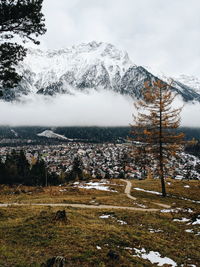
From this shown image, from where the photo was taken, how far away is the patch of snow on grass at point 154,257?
9.81 metres

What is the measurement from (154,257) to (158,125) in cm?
2302

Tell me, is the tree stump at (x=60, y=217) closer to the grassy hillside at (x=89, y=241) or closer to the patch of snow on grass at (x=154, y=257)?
the grassy hillside at (x=89, y=241)

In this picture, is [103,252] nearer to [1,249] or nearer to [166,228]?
[1,249]

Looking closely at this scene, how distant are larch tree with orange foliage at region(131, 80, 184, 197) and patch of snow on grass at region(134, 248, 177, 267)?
20.2m

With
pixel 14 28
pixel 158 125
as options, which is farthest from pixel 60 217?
pixel 158 125

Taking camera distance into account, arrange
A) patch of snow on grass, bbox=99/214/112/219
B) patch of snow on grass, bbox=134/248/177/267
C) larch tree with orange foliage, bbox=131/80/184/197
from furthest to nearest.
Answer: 1. larch tree with orange foliage, bbox=131/80/184/197
2. patch of snow on grass, bbox=99/214/112/219
3. patch of snow on grass, bbox=134/248/177/267

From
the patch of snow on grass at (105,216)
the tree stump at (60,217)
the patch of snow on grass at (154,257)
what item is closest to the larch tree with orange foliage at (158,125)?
the patch of snow on grass at (105,216)

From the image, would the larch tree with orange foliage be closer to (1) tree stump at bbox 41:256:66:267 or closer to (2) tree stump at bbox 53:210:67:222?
(2) tree stump at bbox 53:210:67:222

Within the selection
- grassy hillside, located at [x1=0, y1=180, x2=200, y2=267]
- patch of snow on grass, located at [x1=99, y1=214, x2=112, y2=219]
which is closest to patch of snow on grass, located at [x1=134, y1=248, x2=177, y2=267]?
grassy hillside, located at [x1=0, y1=180, x2=200, y2=267]

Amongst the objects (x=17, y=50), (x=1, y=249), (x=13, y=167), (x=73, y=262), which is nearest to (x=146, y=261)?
(x=73, y=262)

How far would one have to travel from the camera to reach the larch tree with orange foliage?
99.8ft

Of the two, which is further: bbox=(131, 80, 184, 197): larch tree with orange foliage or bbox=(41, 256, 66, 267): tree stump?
bbox=(131, 80, 184, 197): larch tree with orange foliage

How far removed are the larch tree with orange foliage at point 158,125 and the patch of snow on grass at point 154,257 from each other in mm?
20244

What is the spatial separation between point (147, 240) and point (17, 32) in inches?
660
